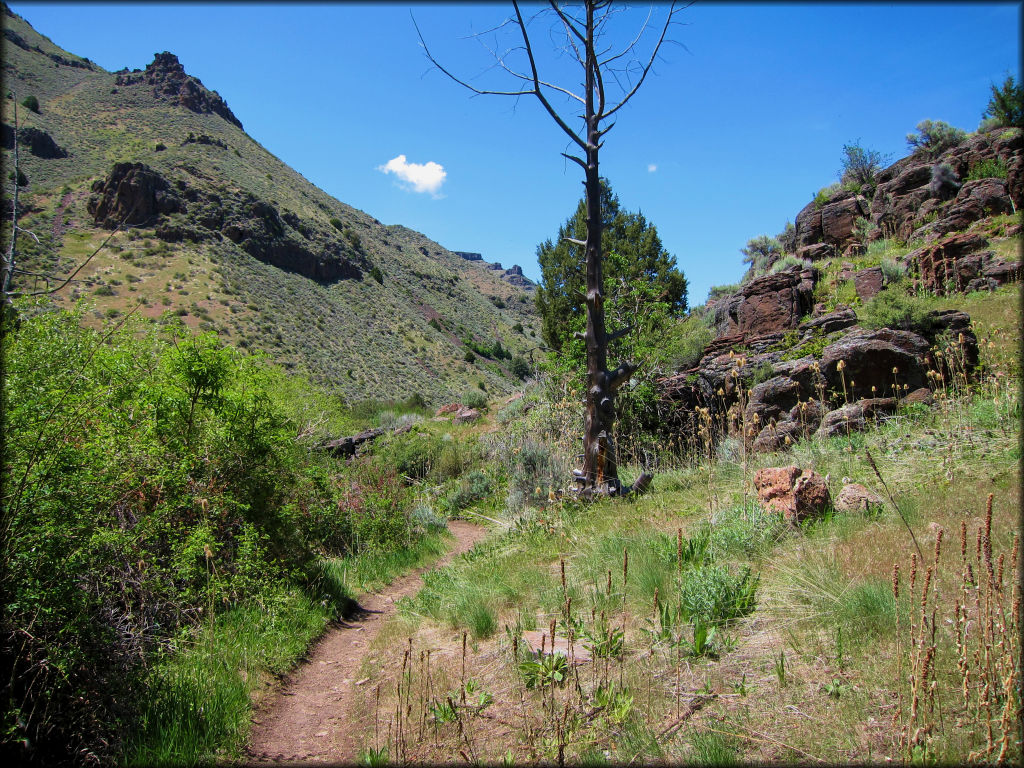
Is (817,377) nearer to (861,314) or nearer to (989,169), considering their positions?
(861,314)

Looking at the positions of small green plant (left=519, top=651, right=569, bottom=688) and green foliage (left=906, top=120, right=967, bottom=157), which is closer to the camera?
small green plant (left=519, top=651, right=569, bottom=688)

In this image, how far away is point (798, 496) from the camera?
452 centimetres

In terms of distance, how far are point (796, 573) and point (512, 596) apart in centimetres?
231

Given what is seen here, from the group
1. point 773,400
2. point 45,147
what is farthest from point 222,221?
point 773,400

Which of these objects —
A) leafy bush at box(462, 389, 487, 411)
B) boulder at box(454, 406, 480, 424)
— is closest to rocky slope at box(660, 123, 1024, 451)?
boulder at box(454, 406, 480, 424)

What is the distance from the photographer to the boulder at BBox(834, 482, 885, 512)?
14.3 feet

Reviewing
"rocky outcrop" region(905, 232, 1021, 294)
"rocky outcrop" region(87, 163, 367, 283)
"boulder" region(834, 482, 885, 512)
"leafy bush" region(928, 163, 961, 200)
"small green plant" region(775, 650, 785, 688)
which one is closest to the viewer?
"small green plant" region(775, 650, 785, 688)

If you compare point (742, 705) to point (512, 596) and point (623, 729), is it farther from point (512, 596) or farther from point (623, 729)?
point (512, 596)

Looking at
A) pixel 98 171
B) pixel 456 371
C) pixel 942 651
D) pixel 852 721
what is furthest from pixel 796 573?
pixel 98 171

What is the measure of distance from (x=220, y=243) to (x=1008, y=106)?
48252 mm

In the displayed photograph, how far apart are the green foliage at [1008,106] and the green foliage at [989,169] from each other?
2.18 m

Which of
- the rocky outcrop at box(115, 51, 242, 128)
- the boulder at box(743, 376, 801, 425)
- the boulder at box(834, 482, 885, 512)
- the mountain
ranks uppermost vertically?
the rocky outcrop at box(115, 51, 242, 128)

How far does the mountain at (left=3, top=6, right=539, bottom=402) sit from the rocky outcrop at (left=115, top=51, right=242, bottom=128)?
0.20m

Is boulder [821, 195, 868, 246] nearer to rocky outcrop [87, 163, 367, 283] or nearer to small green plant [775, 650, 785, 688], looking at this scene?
small green plant [775, 650, 785, 688]
